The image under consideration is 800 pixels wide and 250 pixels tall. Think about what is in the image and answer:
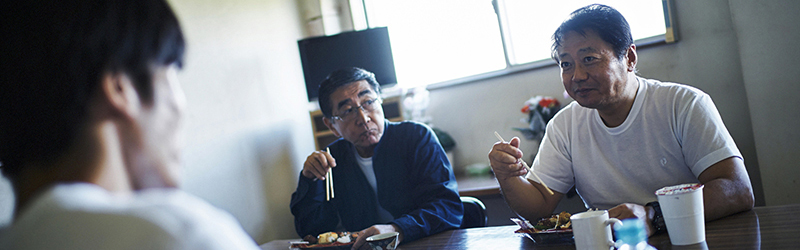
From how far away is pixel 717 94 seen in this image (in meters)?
2.85

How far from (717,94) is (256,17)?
2.75 m

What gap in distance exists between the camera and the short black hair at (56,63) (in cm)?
45

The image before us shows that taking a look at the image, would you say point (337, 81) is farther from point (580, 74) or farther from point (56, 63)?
point (56, 63)

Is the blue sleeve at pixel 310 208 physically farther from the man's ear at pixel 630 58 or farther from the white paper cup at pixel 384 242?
the man's ear at pixel 630 58

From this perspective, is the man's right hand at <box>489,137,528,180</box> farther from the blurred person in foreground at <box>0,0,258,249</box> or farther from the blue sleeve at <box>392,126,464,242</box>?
the blurred person in foreground at <box>0,0,258,249</box>

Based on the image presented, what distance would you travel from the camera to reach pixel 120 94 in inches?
18.8

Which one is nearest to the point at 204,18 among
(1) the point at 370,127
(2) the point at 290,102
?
(2) the point at 290,102

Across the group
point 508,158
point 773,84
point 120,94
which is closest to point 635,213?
point 508,158

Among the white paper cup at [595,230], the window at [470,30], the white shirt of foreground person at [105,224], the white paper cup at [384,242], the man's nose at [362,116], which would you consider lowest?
the white paper cup at [384,242]

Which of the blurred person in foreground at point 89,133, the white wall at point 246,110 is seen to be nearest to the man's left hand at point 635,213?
the blurred person in foreground at point 89,133

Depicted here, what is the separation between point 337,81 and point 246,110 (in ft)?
3.12

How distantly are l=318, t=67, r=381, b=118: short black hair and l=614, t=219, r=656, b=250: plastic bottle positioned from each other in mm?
1422

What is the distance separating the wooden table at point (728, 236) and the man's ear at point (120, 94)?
1.05 m

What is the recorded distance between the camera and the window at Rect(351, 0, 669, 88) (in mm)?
3277
